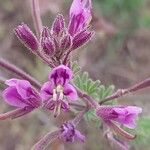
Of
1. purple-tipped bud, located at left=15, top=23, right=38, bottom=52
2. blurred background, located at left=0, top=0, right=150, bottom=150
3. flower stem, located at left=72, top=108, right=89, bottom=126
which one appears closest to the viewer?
purple-tipped bud, located at left=15, top=23, right=38, bottom=52

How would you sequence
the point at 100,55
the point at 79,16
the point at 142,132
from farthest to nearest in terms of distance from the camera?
the point at 100,55 → the point at 142,132 → the point at 79,16

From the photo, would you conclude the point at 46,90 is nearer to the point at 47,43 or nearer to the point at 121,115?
the point at 47,43

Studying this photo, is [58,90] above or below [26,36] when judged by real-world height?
below

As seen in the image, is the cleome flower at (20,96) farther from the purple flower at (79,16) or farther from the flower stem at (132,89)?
the flower stem at (132,89)

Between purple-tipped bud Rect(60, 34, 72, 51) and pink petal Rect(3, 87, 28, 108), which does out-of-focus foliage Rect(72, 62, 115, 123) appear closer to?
purple-tipped bud Rect(60, 34, 72, 51)

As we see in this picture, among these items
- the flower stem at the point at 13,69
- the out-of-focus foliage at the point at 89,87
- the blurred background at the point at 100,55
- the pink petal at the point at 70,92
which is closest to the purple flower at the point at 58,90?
the pink petal at the point at 70,92

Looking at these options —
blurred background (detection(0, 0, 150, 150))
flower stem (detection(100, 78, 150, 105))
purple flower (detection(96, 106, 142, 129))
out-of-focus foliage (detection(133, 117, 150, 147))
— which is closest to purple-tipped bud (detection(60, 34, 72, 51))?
purple flower (detection(96, 106, 142, 129))

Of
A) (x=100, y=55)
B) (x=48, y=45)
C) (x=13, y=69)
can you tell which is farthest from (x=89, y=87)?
(x=100, y=55)
